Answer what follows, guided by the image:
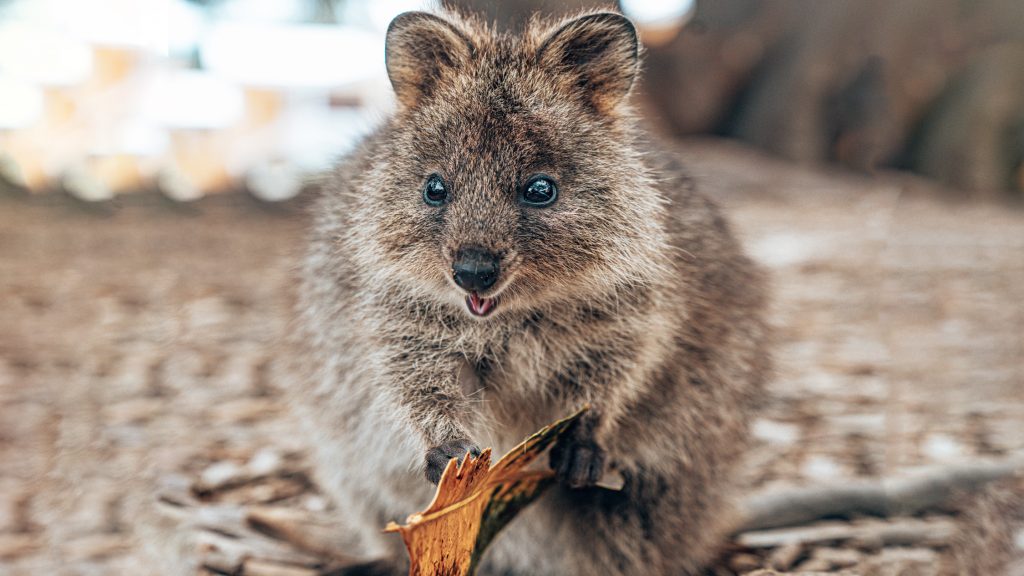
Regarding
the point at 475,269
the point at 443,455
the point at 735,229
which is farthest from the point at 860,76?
the point at 443,455

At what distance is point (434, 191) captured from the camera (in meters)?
2.44

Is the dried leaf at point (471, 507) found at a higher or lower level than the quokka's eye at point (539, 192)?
lower

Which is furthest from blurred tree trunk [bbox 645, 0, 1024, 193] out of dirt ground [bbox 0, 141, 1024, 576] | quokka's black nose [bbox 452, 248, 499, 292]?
quokka's black nose [bbox 452, 248, 499, 292]

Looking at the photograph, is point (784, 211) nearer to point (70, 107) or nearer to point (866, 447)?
point (866, 447)

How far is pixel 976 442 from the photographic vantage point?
363 centimetres

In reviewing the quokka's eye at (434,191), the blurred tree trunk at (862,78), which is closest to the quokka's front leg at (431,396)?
the quokka's eye at (434,191)

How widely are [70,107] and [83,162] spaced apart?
0.81 meters

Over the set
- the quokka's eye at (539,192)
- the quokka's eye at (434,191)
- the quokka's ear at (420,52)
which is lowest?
the quokka's eye at (434,191)

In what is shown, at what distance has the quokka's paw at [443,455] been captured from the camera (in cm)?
220

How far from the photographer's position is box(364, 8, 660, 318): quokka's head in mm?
2330

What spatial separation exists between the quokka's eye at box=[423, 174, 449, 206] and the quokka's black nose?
27 cm

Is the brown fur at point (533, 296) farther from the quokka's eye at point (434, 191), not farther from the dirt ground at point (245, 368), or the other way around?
the dirt ground at point (245, 368)

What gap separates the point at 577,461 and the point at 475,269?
0.64 meters

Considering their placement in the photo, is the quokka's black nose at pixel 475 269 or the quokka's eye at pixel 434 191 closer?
the quokka's black nose at pixel 475 269
